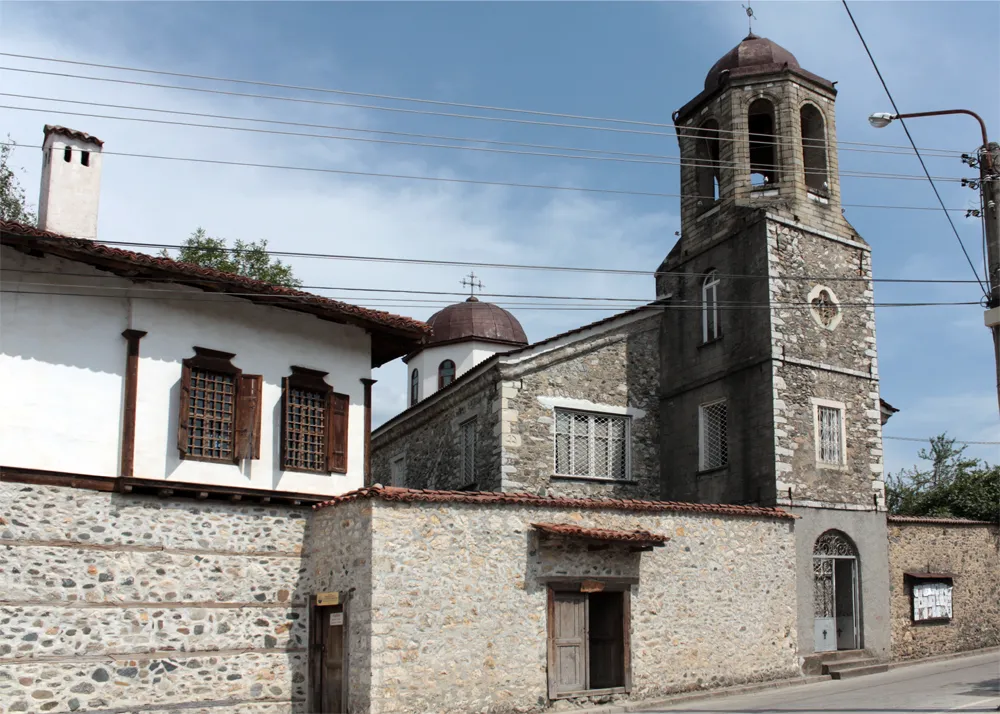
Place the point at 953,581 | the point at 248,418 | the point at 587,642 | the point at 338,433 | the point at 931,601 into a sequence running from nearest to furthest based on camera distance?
the point at 248,418, the point at 587,642, the point at 338,433, the point at 931,601, the point at 953,581

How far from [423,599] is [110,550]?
14.2 feet

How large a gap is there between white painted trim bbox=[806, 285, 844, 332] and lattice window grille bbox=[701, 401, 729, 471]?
2.52 metres

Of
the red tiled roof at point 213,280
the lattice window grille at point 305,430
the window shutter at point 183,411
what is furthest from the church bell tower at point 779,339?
the window shutter at point 183,411

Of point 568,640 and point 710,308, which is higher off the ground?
point 710,308

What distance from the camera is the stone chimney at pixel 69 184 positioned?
1479cm

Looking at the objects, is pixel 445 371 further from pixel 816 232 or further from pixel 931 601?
pixel 931 601

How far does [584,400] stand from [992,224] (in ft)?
32.1

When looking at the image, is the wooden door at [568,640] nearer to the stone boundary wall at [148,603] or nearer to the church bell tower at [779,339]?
the stone boundary wall at [148,603]

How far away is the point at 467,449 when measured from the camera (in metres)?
23.0

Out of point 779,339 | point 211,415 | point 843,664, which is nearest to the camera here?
point 211,415

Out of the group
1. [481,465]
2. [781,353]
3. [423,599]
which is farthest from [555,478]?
[423,599]

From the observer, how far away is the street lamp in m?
13.4

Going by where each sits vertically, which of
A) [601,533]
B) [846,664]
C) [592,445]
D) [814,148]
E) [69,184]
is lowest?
[846,664]

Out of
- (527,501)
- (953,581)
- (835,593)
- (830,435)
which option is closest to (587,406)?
(830,435)
